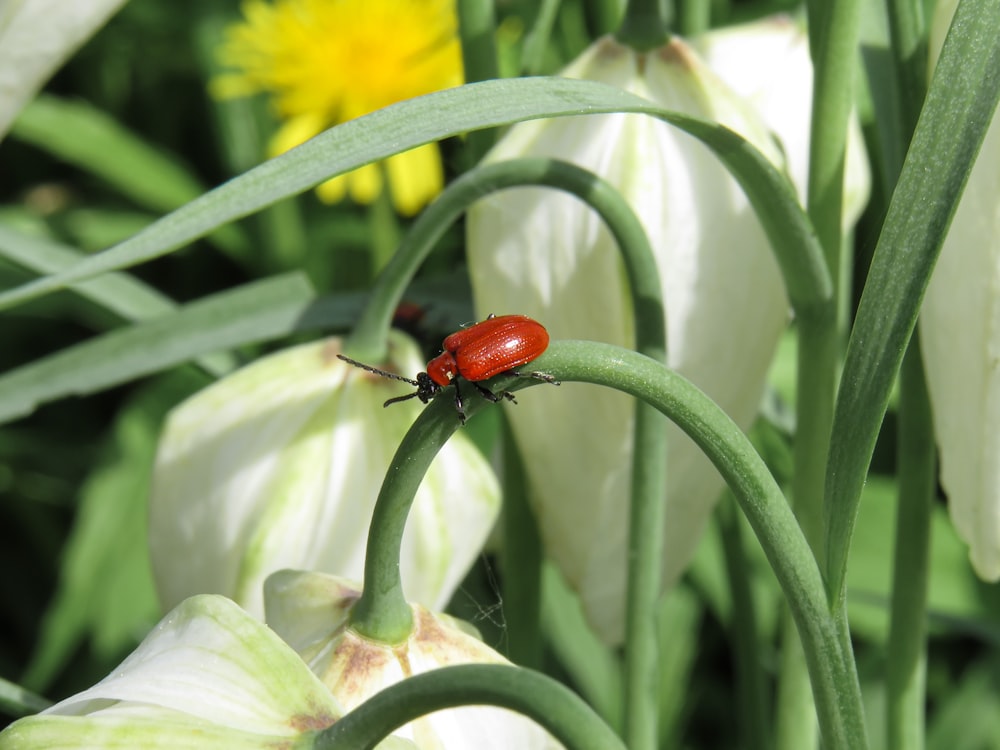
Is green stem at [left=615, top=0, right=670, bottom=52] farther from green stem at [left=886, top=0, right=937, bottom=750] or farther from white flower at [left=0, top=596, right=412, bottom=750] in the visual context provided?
white flower at [left=0, top=596, right=412, bottom=750]

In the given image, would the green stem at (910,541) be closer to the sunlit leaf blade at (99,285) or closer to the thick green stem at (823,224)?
the thick green stem at (823,224)

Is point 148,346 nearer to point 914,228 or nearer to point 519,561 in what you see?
point 519,561

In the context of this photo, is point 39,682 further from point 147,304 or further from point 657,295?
point 657,295

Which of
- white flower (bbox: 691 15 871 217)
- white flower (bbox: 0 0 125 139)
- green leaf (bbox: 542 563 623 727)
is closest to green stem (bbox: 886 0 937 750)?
white flower (bbox: 691 15 871 217)

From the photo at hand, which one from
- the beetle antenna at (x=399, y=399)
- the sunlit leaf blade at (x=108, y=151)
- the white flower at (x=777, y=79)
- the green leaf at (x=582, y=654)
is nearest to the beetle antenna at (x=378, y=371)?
the beetle antenna at (x=399, y=399)

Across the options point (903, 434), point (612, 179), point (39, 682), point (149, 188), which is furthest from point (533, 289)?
point (149, 188)

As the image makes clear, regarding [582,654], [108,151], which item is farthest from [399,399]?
[108,151]
